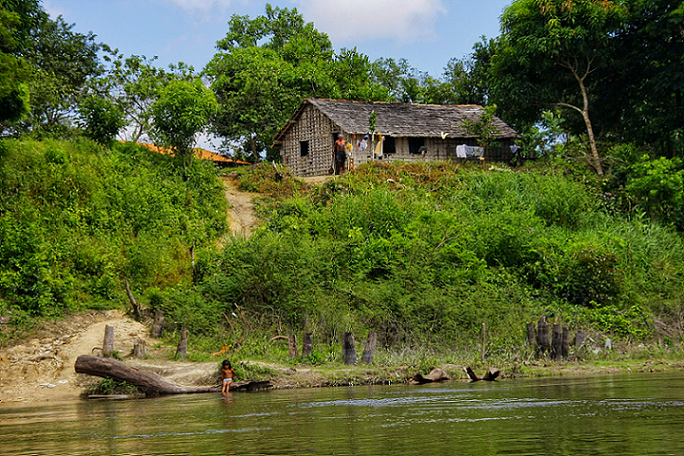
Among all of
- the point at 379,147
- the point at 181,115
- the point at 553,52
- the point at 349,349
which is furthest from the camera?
the point at 379,147

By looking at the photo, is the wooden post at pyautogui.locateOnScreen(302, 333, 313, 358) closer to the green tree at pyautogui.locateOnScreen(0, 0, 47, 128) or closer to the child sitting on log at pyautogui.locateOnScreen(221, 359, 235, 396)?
the child sitting on log at pyautogui.locateOnScreen(221, 359, 235, 396)

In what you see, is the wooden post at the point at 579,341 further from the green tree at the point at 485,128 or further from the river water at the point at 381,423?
the green tree at the point at 485,128

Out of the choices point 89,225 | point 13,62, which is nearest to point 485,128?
point 89,225

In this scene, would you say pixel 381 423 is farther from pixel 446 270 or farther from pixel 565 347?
pixel 446 270

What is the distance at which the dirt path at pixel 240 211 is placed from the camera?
30.9m

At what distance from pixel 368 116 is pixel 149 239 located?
50.6 feet

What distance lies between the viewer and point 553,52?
3297 centimetres

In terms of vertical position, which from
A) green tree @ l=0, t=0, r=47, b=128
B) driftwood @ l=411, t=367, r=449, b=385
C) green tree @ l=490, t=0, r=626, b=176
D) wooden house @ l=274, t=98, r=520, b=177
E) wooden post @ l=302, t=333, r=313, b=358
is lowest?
driftwood @ l=411, t=367, r=449, b=385

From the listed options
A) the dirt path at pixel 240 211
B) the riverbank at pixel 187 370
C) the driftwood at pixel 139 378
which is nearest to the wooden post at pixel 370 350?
the riverbank at pixel 187 370

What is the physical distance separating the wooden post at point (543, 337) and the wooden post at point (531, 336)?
0.14m

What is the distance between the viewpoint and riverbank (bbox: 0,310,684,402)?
16.2 meters

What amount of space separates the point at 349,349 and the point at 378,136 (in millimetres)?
20068

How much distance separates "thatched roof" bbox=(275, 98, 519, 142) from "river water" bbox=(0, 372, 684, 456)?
23344mm

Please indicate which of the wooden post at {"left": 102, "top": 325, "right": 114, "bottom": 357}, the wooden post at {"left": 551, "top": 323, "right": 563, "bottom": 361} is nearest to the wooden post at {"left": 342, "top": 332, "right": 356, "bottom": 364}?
the wooden post at {"left": 551, "top": 323, "right": 563, "bottom": 361}
